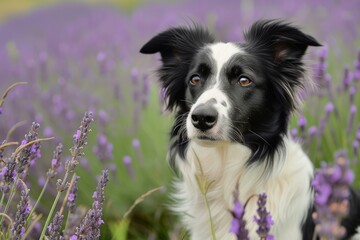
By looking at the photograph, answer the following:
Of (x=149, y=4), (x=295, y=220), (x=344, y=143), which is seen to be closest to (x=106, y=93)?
(x=344, y=143)

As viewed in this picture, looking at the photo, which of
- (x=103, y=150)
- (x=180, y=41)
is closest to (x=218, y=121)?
(x=180, y=41)

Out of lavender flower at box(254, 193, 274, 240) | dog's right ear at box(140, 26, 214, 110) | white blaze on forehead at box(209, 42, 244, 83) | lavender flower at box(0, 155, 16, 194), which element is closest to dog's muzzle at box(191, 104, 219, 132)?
white blaze on forehead at box(209, 42, 244, 83)

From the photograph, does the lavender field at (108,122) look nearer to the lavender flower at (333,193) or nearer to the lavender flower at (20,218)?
the lavender flower at (20,218)

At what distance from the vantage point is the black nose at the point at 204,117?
283cm

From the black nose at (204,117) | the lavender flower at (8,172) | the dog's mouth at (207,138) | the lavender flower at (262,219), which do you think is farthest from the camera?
the dog's mouth at (207,138)

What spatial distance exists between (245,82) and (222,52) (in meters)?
0.22

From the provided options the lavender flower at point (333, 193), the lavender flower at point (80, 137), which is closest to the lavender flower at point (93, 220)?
the lavender flower at point (80, 137)

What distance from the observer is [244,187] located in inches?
125

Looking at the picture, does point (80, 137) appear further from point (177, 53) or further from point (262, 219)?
point (177, 53)

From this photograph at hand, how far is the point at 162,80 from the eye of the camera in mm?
3691

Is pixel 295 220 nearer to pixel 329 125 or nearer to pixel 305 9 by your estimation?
pixel 329 125

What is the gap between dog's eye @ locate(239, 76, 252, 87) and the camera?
3162mm

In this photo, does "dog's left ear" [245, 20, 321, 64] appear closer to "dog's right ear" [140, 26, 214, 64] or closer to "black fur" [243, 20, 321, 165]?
"black fur" [243, 20, 321, 165]

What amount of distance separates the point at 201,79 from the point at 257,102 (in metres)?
0.34
